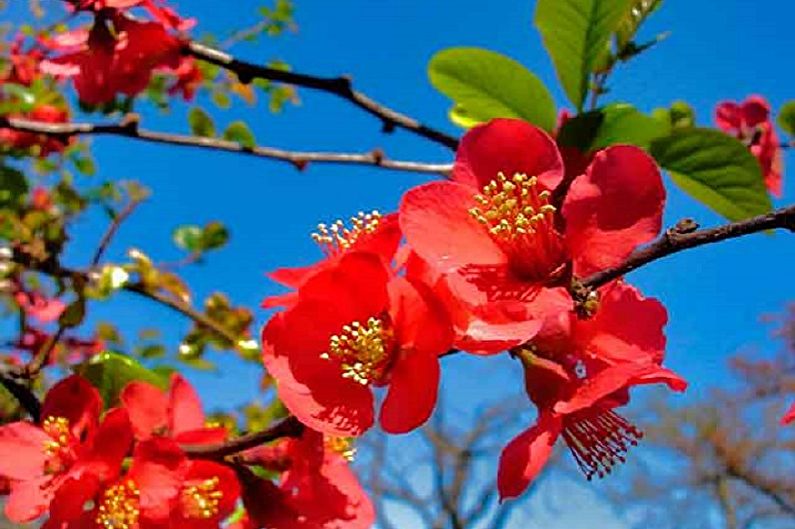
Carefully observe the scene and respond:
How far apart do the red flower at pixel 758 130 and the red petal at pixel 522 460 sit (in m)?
0.77

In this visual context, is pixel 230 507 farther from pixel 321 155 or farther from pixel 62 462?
pixel 321 155

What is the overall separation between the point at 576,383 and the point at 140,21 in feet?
2.40

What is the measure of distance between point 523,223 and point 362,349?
0.11 meters

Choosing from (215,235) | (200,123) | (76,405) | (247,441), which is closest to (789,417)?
(247,441)

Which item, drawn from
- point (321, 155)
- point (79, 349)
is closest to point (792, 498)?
point (79, 349)

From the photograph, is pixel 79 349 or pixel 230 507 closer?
pixel 230 507

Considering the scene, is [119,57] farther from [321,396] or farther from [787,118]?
[787,118]

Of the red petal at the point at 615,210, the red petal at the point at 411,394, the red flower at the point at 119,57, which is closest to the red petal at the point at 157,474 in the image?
the red petal at the point at 411,394

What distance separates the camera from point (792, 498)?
12898 millimetres

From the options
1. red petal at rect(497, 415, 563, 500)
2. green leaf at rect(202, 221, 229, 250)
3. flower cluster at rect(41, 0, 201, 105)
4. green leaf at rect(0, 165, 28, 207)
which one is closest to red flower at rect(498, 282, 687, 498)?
red petal at rect(497, 415, 563, 500)

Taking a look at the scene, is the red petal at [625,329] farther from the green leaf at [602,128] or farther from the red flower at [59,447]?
the red flower at [59,447]

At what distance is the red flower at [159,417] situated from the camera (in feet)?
2.27

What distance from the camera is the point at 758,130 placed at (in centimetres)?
116

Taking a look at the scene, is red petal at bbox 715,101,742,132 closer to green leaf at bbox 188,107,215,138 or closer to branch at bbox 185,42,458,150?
branch at bbox 185,42,458,150
